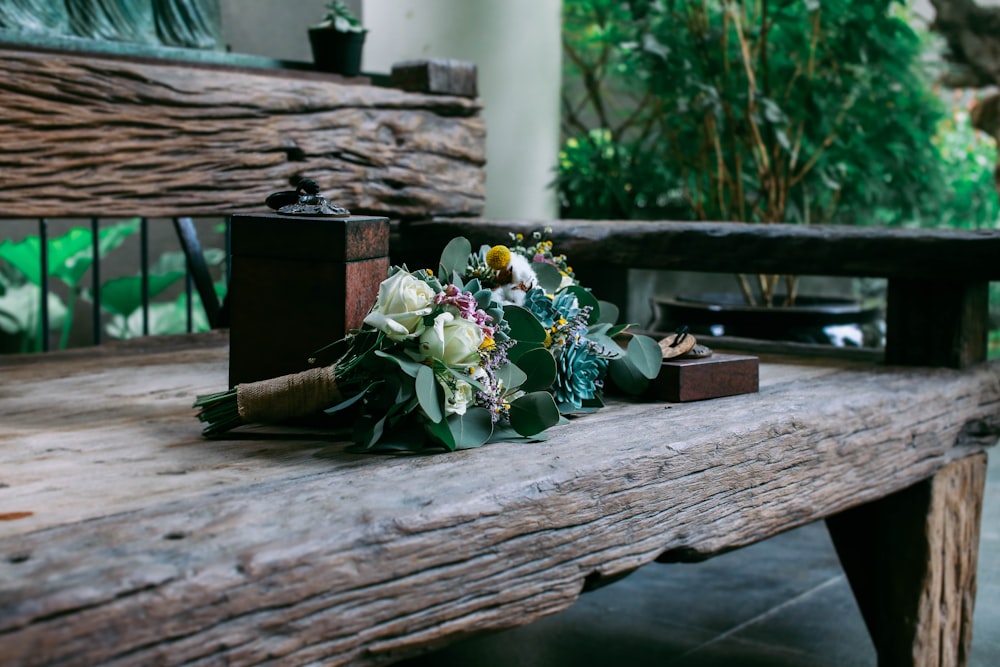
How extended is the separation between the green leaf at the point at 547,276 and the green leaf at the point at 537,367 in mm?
191

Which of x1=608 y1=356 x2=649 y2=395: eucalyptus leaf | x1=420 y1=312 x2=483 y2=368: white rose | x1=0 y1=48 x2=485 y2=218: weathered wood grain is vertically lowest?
x1=608 y1=356 x2=649 y2=395: eucalyptus leaf

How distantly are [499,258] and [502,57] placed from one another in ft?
8.47

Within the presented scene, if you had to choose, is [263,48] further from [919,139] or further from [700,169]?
[919,139]

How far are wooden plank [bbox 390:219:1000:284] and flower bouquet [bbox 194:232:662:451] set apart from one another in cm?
65

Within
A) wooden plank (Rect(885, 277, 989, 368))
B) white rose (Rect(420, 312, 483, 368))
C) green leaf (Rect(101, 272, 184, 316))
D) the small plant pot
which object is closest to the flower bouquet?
white rose (Rect(420, 312, 483, 368))

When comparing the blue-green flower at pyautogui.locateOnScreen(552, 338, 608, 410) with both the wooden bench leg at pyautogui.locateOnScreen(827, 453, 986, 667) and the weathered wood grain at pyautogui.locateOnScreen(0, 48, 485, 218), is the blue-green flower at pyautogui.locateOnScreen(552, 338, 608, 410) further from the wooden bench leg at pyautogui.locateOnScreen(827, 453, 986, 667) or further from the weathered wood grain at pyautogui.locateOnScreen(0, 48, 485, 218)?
the weathered wood grain at pyautogui.locateOnScreen(0, 48, 485, 218)

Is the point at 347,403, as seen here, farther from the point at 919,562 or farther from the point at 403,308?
the point at 919,562

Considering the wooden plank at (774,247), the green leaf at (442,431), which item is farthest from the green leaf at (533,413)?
the wooden plank at (774,247)

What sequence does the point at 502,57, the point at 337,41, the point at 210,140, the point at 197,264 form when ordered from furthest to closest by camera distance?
the point at 502,57
the point at 197,264
the point at 337,41
the point at 210,140

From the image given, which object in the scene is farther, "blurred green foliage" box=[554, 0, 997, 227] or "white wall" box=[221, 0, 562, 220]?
"blurred green foliage" box=[554, 0, 997, 227]

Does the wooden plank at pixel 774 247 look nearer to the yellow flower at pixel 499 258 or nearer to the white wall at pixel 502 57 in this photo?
the yellow flower at pixel 499 258

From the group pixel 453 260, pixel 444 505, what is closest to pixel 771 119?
pixel 453 260

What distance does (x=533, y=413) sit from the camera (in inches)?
48.3

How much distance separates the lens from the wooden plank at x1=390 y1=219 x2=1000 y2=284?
182cm
